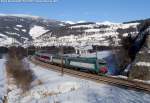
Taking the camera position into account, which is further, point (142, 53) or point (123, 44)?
point (123, 44)

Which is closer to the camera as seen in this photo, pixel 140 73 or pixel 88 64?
pixel 140 73

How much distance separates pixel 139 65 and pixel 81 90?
25.2 m

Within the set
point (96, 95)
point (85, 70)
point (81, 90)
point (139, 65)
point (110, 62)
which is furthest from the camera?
point (110, 62)

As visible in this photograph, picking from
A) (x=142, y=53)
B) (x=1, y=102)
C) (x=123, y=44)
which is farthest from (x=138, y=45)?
(x=1, y=102)

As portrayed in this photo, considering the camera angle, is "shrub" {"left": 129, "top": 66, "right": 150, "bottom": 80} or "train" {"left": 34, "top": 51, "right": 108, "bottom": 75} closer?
"shrub" {"left": 129, "top": 66, "right": 150, "bottom": 80}

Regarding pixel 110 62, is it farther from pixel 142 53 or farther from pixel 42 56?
pixel 142 53

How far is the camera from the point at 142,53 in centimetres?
6384

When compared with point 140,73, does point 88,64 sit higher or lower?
higher

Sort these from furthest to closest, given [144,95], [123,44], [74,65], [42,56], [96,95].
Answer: [42,56] < [123,44] < [74,65] < [96,95] < [144,95]

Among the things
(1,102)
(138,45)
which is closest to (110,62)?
(138,45)

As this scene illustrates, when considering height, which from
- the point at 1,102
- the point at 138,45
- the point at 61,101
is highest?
the point at 138,45

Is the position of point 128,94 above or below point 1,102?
above

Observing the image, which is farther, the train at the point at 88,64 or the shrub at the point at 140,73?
the train at the point at 88,64

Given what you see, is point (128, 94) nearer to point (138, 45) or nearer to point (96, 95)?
point (96, 95)
